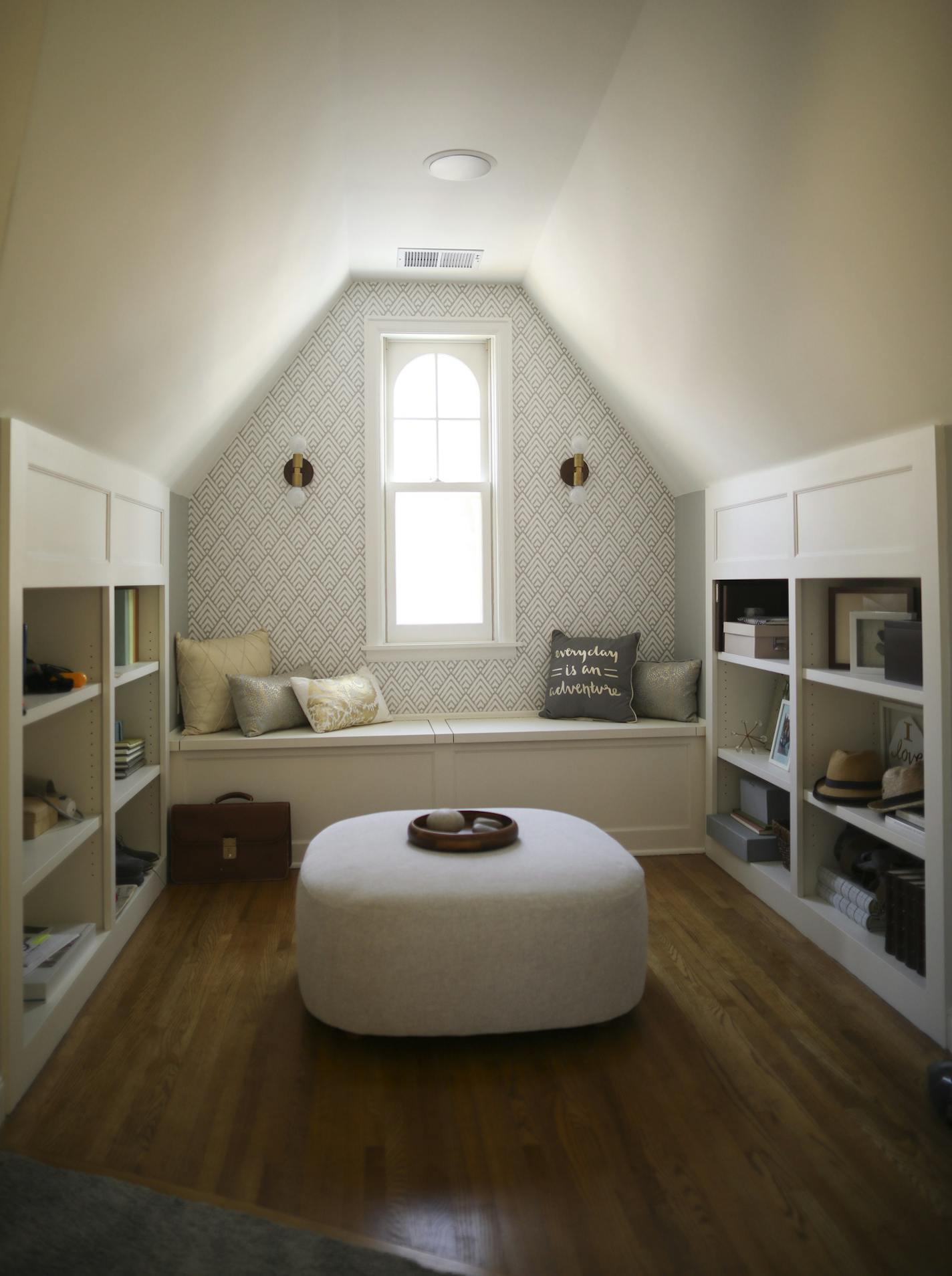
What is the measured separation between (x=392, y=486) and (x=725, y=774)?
2161 millimetres

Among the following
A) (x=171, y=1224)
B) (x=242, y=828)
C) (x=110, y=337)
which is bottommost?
(x=171, y=1224)

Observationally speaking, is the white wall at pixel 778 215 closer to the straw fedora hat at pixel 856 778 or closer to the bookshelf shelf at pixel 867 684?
the bookshelf shelf at pixel 867 684

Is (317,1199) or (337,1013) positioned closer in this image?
(317,1199)

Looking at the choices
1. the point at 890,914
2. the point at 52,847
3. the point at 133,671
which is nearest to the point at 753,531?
the point at 890,914

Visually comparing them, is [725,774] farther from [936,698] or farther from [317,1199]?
[317,1199]

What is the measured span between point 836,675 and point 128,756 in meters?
2.60

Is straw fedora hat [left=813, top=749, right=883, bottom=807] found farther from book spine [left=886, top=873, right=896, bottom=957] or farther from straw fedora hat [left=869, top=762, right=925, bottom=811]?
book spine [left=886, top=873, right=896, bottom=957]

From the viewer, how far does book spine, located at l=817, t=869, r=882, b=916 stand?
112 inches

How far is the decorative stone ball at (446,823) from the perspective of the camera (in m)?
2.74

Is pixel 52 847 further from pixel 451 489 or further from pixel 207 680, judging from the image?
pixel 451 489

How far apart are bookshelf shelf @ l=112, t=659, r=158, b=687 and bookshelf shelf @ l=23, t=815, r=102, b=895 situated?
1.51 feet

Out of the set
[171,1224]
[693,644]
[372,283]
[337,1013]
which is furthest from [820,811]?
[372,283]

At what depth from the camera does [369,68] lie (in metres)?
2.65

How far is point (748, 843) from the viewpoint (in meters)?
3.62
